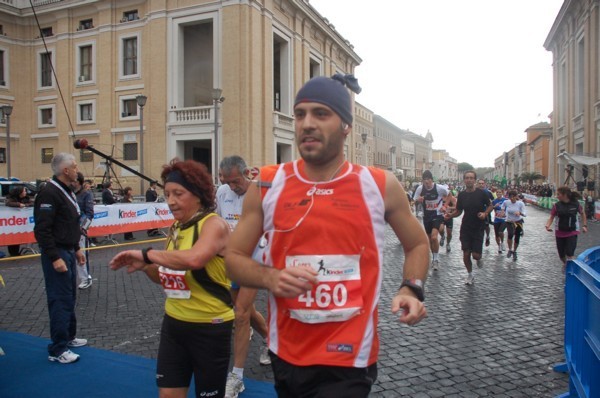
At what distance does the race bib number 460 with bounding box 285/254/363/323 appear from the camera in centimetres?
188

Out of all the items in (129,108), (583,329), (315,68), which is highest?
(315,68)

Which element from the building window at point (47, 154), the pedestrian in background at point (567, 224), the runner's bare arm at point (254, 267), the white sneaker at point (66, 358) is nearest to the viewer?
the runner's bare arm at point (254, 267)

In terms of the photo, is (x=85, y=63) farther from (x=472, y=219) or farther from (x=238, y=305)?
(x=238, y=305)

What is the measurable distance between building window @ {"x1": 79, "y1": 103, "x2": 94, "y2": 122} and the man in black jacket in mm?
32045

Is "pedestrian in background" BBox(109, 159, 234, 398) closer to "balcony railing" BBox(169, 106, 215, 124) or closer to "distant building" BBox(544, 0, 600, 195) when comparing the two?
"balcony railing" BBox(169, 106, 215, 124)

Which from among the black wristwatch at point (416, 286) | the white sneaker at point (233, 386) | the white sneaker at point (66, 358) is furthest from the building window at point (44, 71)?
the black wristwatch at point (416, 286)

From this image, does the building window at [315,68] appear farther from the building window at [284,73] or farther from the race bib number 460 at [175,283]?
the race bib number 460 at [175,283]

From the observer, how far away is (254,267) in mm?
1937

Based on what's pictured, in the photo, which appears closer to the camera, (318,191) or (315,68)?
(318,191)

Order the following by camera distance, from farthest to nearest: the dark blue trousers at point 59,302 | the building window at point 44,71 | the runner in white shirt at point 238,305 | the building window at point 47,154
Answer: the building window at point 44,71 < the building window at point 47,154 < the dark blue trousers at point 59,302 < the runner in white shirt at point 238,305

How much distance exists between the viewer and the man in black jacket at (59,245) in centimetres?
449

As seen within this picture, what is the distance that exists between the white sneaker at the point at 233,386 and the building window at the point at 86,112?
111ft

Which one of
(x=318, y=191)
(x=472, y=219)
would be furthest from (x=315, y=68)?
(x=318, y=191)

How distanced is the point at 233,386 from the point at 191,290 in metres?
1.46
